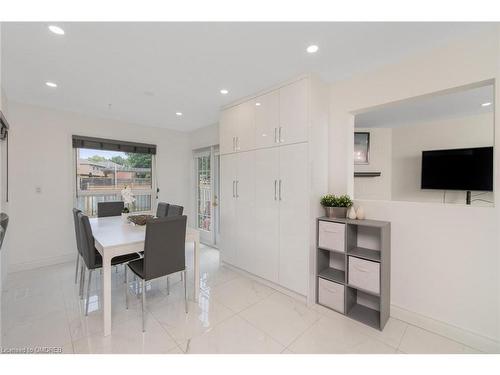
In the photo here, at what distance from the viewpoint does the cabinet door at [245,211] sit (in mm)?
2809

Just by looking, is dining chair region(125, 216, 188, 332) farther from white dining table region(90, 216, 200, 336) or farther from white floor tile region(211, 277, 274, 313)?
white floor tile region(211, 277, 274, 313)

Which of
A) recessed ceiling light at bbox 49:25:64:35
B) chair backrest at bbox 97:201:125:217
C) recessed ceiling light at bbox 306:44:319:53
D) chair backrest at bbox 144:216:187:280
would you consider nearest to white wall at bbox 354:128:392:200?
recessed ceiling light at bbox 306:44:319:53

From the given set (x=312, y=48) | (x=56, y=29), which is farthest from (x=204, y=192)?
(x=312, y=48)

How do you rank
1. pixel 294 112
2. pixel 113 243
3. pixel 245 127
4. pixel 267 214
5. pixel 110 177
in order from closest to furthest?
pixel 113 243
pixel 294 112
pixel 267 214
pixel 245 127
pixel 110 177

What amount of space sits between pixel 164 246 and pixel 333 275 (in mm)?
1725

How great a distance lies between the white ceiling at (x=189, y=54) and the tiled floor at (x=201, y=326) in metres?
2.40

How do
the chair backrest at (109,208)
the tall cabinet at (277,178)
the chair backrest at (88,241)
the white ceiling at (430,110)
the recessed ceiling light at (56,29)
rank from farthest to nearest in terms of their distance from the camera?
the chair backrest at (109,208), the white ceiling at (430,110), the tall cabinet at (277,178), the chair backrest at (88,241), the recessed ceiling light at (56,29)

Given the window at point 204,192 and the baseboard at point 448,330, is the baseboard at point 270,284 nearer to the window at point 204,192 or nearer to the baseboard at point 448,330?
the baseboard at point 448,330

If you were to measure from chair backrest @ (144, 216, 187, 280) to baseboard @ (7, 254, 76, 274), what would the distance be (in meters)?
2.59

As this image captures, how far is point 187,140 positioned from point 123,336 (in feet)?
12.7

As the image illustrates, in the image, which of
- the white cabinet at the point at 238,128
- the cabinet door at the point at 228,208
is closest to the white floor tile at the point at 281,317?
the cabinet door at the point at 228,208

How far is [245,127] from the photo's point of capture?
288 cm

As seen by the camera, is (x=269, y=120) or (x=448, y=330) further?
(x=269, y=120)

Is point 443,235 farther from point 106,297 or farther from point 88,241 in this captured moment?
point 88,241
